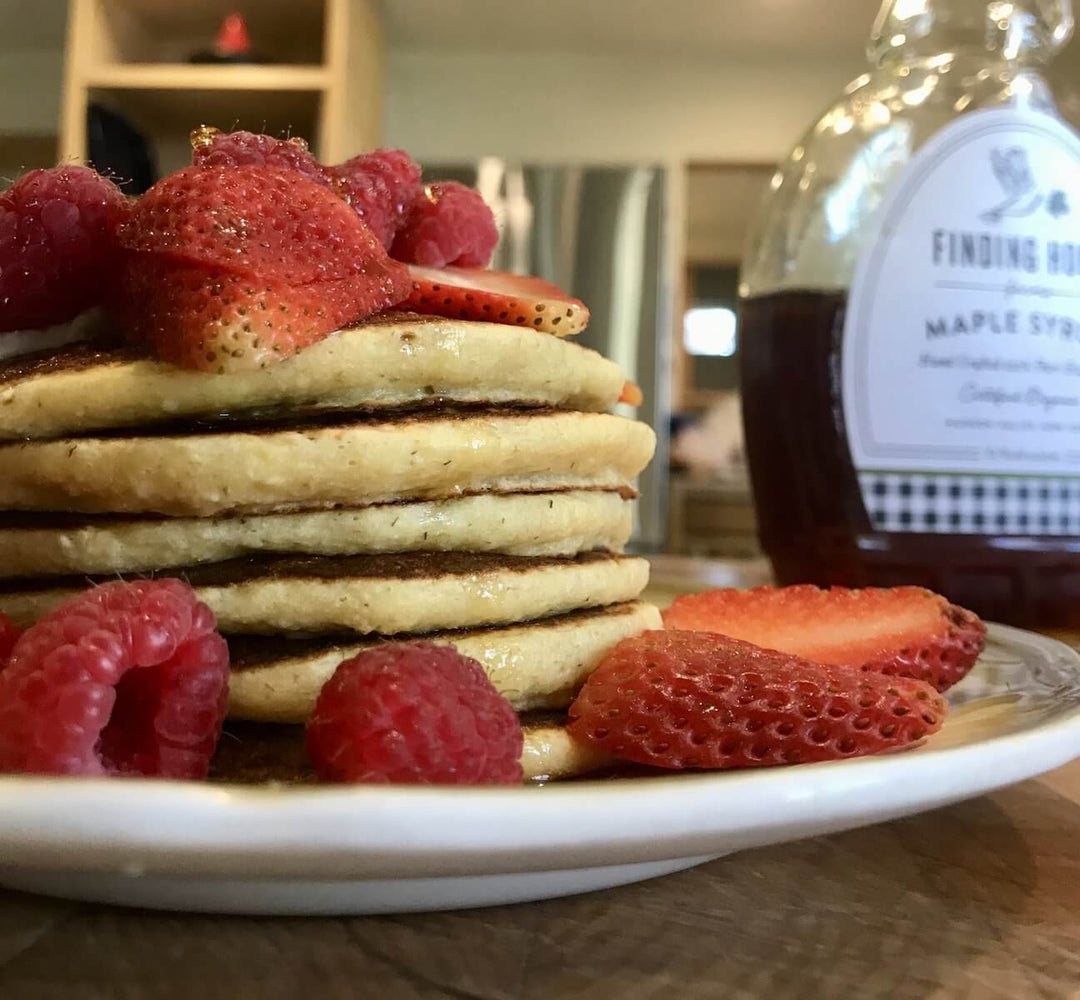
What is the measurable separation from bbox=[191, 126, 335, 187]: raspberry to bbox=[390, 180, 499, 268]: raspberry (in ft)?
0.25

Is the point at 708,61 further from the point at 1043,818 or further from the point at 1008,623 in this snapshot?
the point at 1043,818

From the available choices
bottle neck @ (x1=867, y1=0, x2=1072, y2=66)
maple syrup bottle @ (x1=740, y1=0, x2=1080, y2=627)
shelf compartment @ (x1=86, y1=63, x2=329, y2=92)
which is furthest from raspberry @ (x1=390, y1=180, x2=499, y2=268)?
shelf compartment @ (x1=86, y1=63, x2=329, y2=92)

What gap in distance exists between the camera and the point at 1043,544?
1229 millimetres

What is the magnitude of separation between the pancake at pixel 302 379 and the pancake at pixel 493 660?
0.48 feet

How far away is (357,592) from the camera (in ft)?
1.88

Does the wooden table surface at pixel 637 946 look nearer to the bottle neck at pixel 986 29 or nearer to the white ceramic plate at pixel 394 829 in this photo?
the white ceramic plate at pixel 394 829

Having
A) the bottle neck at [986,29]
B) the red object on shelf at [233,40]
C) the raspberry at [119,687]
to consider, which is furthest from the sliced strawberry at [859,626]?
the red object on shelf at [233,40]

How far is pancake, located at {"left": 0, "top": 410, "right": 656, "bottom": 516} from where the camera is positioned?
0.56 m

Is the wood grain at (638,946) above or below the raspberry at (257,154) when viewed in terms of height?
below

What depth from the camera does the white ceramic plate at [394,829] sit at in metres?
0.34

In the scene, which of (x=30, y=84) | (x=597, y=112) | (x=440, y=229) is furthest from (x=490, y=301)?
(x=30, y=84)

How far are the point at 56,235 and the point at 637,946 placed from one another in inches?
20.8

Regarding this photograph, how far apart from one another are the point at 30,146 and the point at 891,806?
4.02m

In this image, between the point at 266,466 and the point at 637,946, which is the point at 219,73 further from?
the point at 637,946
